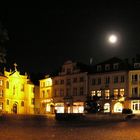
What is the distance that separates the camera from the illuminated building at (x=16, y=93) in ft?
285

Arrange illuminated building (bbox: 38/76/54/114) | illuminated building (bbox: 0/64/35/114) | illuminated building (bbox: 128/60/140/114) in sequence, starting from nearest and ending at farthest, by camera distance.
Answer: illuminated building (bbox: 128/60/140/114)
illuminated building (bbox: 0/64/35/114)
illuminated building (bbox: 38/76/54/114)

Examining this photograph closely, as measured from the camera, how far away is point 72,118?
41.8m

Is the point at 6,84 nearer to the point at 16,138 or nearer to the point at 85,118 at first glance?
the point at 85,118

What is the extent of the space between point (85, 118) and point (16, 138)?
2829cm

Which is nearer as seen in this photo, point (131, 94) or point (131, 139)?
point (131, 139)

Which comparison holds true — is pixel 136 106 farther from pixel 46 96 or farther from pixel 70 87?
pixel 46 96

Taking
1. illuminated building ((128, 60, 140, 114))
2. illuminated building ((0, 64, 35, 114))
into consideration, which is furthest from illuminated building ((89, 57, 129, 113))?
illuminated building ((0, 64, 35, 114))

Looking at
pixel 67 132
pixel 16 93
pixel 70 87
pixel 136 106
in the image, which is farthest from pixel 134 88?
pixel 67 132

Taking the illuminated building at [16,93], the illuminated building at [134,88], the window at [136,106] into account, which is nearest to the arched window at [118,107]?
the illuminated building at [134,88]

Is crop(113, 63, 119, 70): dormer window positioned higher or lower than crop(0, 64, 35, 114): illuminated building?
higher

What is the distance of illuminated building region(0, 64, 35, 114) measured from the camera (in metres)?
86.9

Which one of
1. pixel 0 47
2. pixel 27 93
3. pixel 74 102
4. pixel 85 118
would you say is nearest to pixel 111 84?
pixel 74 102

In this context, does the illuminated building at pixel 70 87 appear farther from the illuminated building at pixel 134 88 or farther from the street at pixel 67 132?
the street at pixel 67 132

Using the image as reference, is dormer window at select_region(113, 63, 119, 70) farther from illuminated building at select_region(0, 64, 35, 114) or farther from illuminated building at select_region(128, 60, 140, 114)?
illuminated building at select_region(0, 64, 35, 114)
